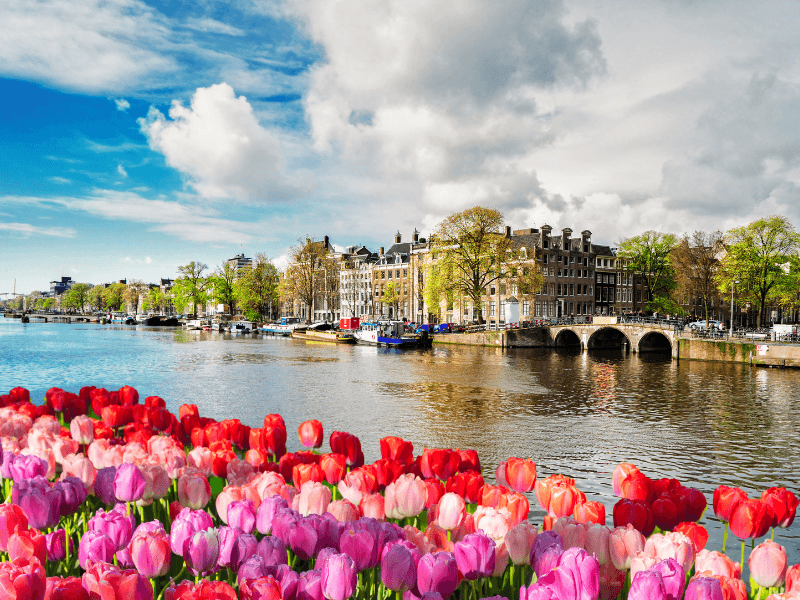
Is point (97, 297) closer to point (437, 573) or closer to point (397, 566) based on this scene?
point (397, 566)

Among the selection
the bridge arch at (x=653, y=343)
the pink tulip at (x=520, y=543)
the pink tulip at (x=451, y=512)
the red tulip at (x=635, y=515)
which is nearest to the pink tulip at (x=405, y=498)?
the pink tulip at (x=451, y=512)

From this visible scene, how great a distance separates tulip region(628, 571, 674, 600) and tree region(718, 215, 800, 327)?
173ft

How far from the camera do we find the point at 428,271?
207ft

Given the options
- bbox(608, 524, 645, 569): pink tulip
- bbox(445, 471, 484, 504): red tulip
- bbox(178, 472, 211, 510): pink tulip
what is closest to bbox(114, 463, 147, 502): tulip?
bbox(178, 472, 211, 510): pink tulip

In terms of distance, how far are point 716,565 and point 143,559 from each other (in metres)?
2.60

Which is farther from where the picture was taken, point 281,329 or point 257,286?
point 257,286

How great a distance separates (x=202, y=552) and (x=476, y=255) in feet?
177

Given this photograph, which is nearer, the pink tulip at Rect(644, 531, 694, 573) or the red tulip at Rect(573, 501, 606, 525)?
the pink tulip at Rect(644, 531, 694, 573)

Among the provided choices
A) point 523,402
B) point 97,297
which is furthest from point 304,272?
point 97,297

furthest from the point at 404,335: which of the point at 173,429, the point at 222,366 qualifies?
the point at 173,429

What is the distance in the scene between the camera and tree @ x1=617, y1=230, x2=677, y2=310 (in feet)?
211

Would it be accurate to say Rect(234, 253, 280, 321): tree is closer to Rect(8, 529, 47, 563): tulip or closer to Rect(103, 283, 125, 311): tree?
Rect(8, 529, 47, 563): tulip

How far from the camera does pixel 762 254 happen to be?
5019 cm

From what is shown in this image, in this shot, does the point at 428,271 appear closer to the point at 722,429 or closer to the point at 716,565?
the point at 722,429
